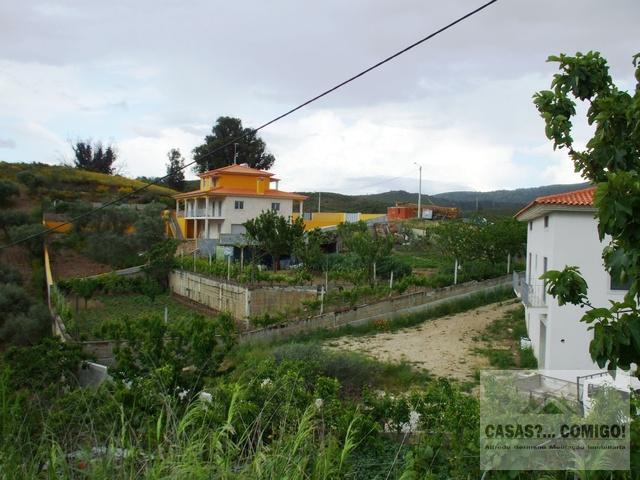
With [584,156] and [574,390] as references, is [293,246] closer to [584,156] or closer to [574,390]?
[574,390]

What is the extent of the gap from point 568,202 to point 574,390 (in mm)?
4631

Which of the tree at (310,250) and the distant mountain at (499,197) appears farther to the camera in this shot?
the distant mountain at (499,197)

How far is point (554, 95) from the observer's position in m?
4.70

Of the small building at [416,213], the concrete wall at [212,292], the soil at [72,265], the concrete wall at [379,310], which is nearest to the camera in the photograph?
the concrete wall at [379,310]

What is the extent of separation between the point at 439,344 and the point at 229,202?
23431 millimetres

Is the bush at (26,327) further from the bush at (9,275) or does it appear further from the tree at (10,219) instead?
the tree at (10,219)

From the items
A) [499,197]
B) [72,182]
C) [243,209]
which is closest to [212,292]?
[243,209]

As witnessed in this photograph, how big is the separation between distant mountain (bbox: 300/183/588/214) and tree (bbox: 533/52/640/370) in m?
51.1

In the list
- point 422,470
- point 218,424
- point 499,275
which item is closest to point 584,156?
point 422,470

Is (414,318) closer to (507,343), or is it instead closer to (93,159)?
(507,343)

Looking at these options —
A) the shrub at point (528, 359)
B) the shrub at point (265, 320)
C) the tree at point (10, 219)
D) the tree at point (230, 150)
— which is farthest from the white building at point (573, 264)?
the tree at point (230, 150)

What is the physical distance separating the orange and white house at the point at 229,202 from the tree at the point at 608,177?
34.1 meters

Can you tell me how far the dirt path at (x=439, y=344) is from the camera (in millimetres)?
15612

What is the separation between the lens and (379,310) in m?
21.8
